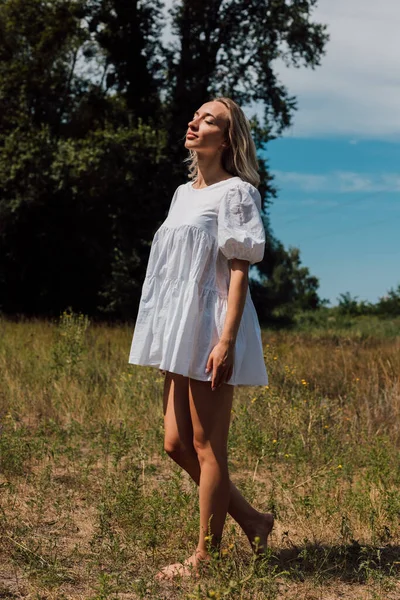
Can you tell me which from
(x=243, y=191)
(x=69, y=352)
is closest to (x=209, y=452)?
(x=243, y=191)

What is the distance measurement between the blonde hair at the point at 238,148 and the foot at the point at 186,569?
68.5 inches

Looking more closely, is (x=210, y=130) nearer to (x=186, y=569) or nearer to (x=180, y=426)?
(x=180, y=426)

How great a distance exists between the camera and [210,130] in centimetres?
373

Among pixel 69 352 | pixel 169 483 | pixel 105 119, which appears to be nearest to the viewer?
pixel 169 483

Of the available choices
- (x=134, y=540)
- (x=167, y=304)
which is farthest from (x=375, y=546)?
(x=167, y=304)

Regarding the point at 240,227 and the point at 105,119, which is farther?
the point at 105,119

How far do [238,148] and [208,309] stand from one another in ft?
2.52

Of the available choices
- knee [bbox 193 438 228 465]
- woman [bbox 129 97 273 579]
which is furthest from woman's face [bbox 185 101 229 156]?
knee [bbox 193 438 228 465]

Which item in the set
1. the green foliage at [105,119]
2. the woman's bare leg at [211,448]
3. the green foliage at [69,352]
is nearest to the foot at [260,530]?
the woman's bare leg at [211,448]

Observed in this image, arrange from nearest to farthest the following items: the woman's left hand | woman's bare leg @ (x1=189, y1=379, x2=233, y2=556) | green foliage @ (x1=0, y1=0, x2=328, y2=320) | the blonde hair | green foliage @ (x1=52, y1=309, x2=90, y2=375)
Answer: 1. the woman's left hand
2. woman's bare leg @ (x1=189, y1=379, x2=233, y2=556)
3. the blonde hair
4. green foliage @ (x1=52, y1=309, x2=90, y2=375)
5. green foliage @ (x1=0, y1=0, x2=328, y2=320)

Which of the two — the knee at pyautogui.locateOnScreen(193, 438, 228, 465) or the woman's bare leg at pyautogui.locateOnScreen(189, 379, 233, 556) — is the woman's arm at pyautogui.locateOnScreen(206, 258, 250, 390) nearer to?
the woman's bare leg at pyautogui.locateOnScreen(189, 379, 233, 556)

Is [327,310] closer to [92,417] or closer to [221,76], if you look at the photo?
[221,76]

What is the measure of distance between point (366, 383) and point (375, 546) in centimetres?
427

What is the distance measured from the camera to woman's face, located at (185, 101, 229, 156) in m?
3.73
